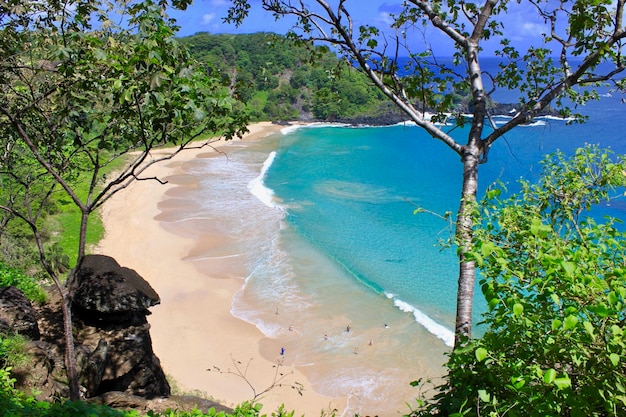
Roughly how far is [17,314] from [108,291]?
67.4 inches

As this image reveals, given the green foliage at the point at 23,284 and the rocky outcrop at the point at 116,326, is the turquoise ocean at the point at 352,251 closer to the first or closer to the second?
the rocky outcrop at the point at 116,326

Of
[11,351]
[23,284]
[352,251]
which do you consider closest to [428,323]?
[352,251]

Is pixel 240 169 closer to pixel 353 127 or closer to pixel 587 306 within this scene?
pixel 353 127

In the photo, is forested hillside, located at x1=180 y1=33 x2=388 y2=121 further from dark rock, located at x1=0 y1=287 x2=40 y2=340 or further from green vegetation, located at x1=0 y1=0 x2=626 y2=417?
green vegetation, located at x1=0 y1=0 x2=626 y2=417

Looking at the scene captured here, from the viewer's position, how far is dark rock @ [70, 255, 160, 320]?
9852 mm

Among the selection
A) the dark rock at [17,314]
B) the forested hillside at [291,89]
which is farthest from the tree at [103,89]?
the forested hillside at [291,89]

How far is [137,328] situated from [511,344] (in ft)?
28.1

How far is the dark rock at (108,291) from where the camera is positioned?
985 cm

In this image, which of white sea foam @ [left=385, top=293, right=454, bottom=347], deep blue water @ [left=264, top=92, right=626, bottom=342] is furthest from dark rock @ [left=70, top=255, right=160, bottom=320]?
white sea foam @ [left=385, top=293, right=454, bottom=347]

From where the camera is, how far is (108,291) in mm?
9977

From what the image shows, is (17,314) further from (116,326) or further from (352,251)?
(352,251)

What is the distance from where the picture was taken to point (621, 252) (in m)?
3.76

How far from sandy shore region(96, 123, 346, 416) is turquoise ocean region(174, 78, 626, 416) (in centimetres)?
68

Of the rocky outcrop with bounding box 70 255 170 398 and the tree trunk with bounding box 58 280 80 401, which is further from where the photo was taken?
the rocky outcrop with bounding box 70 255 170 398
